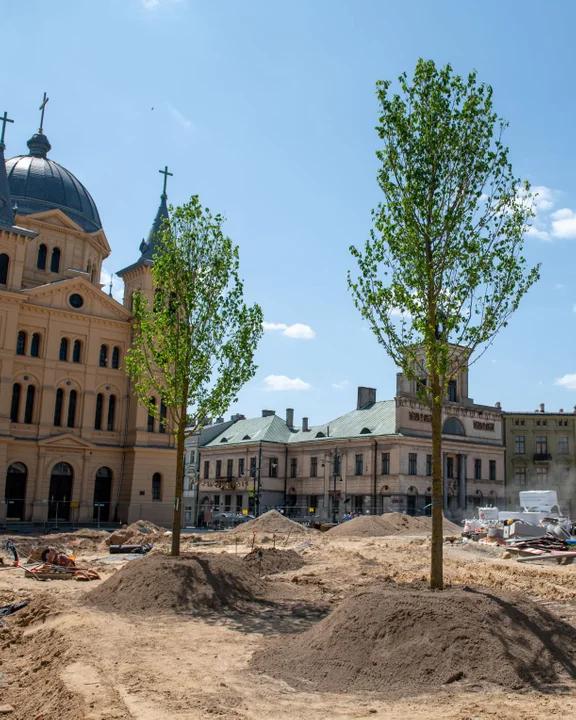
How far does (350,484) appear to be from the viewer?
6462 cm

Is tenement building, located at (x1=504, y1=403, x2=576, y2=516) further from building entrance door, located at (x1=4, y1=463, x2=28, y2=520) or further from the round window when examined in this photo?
building entrance door, located at (x1=4, y1=463, x2=28, y2=520)

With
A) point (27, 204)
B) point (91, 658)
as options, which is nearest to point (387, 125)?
point (91, 658)

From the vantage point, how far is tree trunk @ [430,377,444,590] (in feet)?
42.8

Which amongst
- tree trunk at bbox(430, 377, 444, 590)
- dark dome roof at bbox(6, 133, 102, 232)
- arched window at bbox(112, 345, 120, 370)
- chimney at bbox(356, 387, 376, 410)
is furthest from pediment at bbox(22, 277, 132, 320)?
tree trunk at bbox(430, 377, 444, 590)

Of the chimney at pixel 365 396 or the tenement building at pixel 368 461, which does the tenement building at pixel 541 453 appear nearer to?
the tenement building at pixel 368 461

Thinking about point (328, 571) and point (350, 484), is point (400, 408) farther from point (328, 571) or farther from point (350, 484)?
point (328, 571)

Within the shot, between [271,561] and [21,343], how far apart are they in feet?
86.7

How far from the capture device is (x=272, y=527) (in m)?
45.5

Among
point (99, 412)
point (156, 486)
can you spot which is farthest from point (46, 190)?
point (156, 486)

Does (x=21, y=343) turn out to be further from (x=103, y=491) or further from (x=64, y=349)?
(x=103, y=491)

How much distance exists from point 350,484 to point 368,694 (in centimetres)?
5551

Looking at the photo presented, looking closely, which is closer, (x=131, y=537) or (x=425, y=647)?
(x=425, y=647)

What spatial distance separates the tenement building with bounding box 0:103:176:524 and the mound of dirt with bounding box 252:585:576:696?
35.2 m

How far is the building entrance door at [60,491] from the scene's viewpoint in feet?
146
